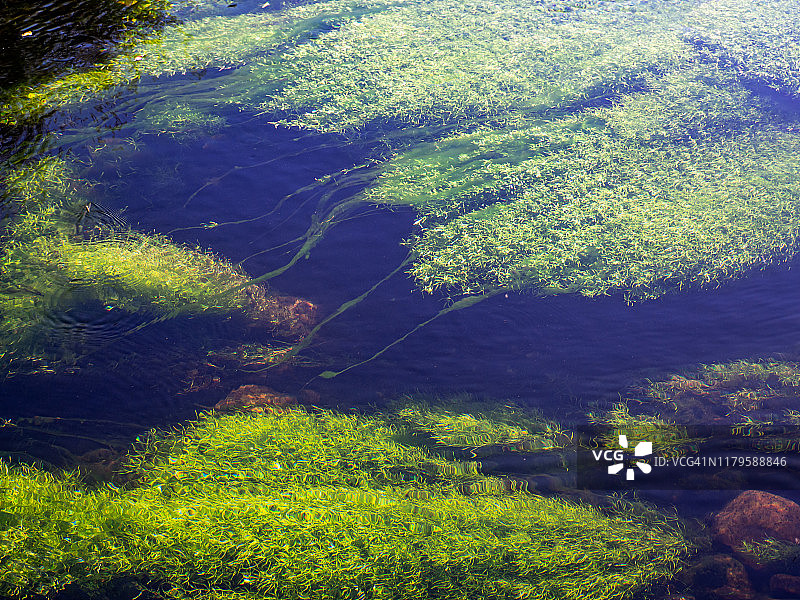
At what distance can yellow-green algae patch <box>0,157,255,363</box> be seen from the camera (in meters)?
2.24

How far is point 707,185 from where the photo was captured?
3047 millimetres

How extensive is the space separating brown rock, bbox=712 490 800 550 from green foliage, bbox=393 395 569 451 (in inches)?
22.1

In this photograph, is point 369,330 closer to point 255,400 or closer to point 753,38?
point 255,400

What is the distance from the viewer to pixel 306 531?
5.40ft

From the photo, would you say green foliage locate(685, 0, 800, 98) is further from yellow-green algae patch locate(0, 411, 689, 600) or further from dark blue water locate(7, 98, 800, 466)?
yellow-green algae patch locate(0, 411, 689, 600)

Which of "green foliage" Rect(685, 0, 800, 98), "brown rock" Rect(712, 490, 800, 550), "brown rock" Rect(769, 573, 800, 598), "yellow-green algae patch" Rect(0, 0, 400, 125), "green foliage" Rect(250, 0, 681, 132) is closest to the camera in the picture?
"brown rock" Rect(769, 573, 800, 598)

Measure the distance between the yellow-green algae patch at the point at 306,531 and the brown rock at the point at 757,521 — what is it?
17 centimetres

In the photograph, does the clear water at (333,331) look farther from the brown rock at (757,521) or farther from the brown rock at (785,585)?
the brown rock at (785,585)

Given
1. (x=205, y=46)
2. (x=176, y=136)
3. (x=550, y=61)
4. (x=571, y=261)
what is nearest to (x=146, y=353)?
(x=176, y=136)

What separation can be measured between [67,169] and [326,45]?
7.01 feet

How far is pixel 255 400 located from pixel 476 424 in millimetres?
842

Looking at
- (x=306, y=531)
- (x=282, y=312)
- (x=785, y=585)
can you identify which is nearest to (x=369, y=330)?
(x=282, y=312)

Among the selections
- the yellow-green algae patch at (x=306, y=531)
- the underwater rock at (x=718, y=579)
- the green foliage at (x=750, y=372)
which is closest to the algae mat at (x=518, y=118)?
the green foliage at (x=750, y=372)

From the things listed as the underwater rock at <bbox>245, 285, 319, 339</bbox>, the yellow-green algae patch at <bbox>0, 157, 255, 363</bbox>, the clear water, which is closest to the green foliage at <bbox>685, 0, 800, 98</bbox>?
the clear water
